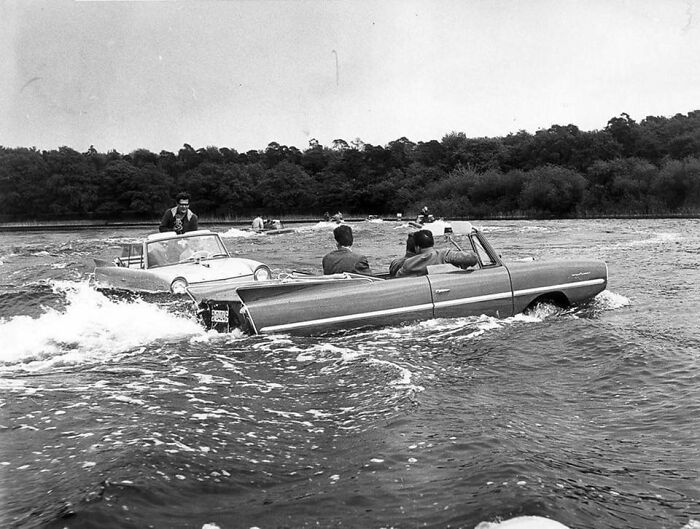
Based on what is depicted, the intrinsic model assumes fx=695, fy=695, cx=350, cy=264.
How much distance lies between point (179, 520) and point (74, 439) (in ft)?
5.75

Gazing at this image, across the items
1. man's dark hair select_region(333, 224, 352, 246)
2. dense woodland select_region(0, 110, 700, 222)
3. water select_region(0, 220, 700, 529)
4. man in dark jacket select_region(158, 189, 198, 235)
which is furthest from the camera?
dense woodland select_region(0, 110, 700, 222)

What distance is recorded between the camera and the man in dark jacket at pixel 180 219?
46.1 ft

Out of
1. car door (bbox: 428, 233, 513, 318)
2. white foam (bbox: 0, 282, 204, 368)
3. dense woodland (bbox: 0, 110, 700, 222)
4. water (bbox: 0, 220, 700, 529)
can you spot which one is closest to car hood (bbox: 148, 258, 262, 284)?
white foam (bbox: 0, 282, 204, 368)

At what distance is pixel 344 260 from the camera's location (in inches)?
402

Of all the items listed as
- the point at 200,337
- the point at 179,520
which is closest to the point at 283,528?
the point at 179,520

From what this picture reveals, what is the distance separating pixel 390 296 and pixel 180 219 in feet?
21.5

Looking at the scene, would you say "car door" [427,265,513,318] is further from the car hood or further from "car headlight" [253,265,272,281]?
the car hood

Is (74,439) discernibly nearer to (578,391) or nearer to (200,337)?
(200,337)

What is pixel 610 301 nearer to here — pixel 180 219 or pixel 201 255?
pixel 201 255

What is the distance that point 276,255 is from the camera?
94.6ft

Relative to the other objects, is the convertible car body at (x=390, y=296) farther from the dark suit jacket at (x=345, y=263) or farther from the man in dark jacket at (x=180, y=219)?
the man in dark jacket at (x=180, y=219)

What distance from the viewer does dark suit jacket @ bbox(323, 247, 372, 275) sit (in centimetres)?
1018

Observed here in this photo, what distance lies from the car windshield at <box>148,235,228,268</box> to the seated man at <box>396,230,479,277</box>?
4815 millimetres

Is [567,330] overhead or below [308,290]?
below
